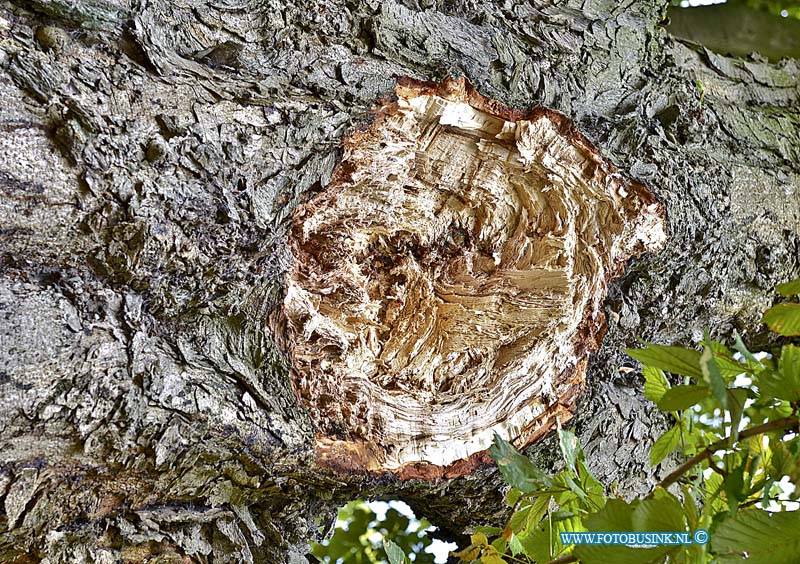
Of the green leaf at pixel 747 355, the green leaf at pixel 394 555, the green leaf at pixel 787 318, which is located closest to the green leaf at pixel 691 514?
the green leaf at pixel 747 355

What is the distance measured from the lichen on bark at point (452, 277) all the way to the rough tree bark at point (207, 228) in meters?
0.05

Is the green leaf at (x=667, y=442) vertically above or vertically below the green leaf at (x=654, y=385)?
below

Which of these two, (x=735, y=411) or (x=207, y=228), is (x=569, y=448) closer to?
(x=735, y=411)

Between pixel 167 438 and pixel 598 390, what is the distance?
0.87 metres

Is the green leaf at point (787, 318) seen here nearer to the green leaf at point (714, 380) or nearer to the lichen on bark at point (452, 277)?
the green leaf at point (714, 380)

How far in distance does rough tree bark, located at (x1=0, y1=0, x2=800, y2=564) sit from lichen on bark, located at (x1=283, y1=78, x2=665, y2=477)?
1.9 inches

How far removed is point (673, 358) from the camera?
65cm

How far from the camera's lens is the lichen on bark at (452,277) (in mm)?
1204

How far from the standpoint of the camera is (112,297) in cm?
101

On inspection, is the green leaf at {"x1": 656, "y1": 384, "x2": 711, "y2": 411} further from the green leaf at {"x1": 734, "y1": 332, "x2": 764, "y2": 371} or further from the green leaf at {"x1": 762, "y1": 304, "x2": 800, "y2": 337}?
the green leaf at {"x1": 762, "y1": 304, "x2": 800, "y2": 337}

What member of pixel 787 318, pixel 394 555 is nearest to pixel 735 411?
pixel 787 318

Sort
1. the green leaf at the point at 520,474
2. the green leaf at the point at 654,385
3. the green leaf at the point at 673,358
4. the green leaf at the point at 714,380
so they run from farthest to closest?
the green leaf at the point at 654,385 < the green leaf at the point at 520,474 < the green leaf at the point at 673,358 < the green leaf at the point at 714,380

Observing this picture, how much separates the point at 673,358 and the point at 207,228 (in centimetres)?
68

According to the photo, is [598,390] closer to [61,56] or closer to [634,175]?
[634,175]
